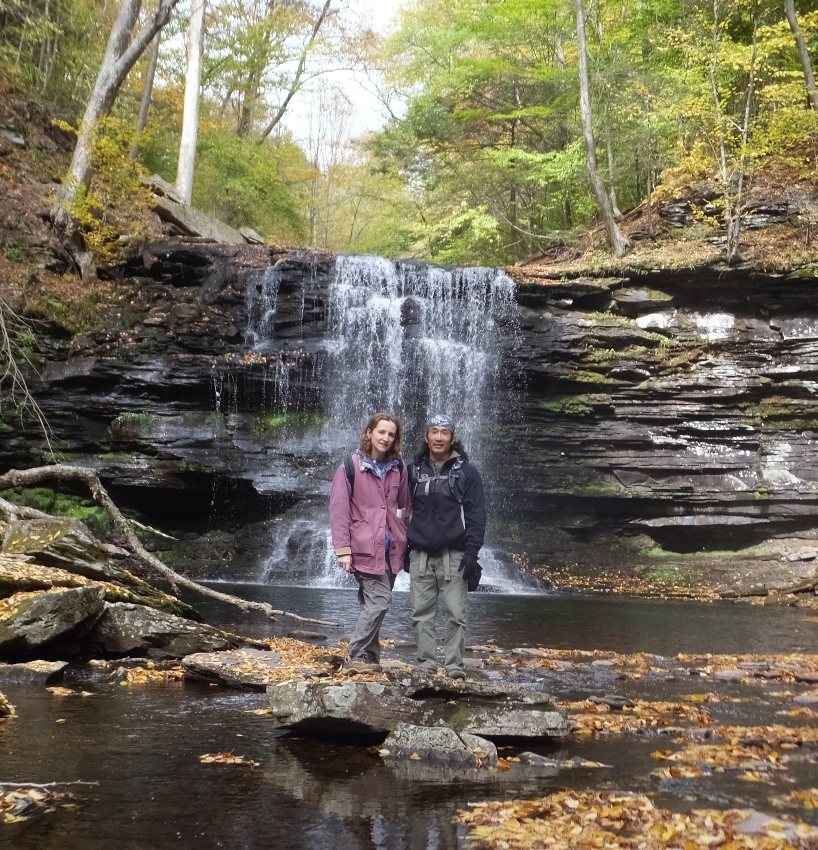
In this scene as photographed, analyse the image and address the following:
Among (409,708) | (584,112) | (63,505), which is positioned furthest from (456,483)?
(584,112)

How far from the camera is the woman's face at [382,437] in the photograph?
4.95 m

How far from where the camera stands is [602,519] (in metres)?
15.7

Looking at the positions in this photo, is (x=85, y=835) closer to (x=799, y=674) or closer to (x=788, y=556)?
(x=799, y=674)

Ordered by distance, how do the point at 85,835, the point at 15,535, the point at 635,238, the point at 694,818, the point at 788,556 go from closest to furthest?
the point at 85,835
the point at 694,818
the point at 15,535
the point at 788,556
the point at 635,238

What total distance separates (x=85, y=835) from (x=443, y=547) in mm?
2773

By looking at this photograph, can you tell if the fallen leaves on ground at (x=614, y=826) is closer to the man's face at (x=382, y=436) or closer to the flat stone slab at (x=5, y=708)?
the man's face at (x=382, y=436)

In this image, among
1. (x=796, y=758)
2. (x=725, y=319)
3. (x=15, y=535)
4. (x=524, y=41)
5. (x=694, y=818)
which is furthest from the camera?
(x=524, y=41)

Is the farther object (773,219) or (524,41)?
(524,41)

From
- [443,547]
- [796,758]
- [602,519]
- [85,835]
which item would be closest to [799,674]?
[796,758]

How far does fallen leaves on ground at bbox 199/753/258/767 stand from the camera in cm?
339

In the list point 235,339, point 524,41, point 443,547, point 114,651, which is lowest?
point 114,651

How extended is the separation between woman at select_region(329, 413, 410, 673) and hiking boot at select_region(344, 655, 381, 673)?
0.01m

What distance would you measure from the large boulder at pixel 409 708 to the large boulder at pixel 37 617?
6.89ft

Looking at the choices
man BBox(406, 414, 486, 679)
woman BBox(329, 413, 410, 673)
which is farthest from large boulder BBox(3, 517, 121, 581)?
man BBox(406, 414, 486, 679)
